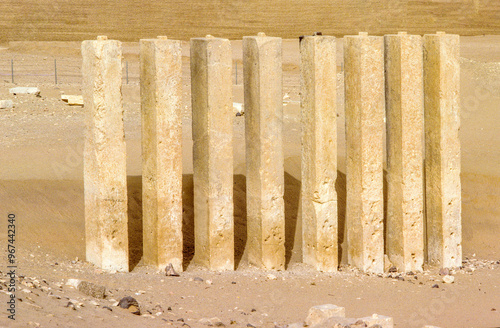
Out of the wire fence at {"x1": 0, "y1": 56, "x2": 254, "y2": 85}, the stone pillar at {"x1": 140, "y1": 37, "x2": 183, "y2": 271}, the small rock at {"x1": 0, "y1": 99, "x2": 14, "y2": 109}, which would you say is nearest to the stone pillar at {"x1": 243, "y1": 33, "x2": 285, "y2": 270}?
the stone pillar at {"x1": 140, "y1": 37, "x2": 183, "y2": 271}

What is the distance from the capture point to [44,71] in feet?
61.5

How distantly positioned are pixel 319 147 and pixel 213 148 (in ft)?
3.77

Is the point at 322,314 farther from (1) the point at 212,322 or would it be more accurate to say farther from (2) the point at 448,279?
(2) the point at 448,279

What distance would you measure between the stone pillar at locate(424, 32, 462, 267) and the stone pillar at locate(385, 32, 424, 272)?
25 centimetres

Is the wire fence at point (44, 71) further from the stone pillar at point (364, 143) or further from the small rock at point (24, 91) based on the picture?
the stone pillar at point (364, 143)

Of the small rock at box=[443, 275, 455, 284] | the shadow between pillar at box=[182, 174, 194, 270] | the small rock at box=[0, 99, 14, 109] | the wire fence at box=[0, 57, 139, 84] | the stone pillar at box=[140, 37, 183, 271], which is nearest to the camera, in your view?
the stone pillar at box=[140, 37, 183, 271]

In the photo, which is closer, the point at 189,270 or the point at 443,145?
the point at 189,270

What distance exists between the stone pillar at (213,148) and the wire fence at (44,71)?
10.3 meters

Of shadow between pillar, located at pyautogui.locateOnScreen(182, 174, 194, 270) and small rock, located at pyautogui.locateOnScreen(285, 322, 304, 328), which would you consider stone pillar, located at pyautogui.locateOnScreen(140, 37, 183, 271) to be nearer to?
shadow between pillar, located at pyautogui.locateOnScreen(182, 174, 194, 270)

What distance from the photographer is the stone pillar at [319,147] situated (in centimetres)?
757

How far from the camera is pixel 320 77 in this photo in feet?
24.8

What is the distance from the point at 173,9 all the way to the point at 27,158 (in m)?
10.7

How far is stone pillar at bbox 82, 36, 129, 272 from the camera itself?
6.98 m

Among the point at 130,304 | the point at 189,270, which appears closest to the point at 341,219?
the point at 189,270
